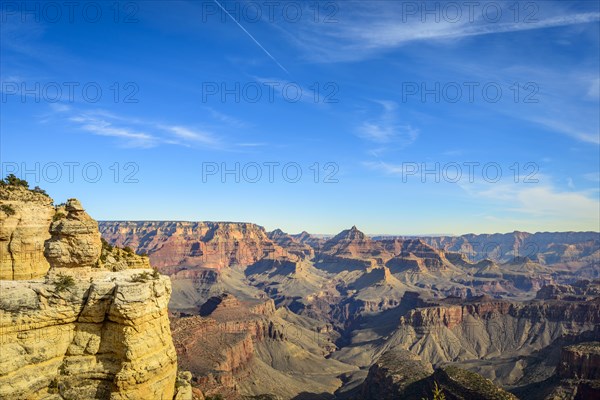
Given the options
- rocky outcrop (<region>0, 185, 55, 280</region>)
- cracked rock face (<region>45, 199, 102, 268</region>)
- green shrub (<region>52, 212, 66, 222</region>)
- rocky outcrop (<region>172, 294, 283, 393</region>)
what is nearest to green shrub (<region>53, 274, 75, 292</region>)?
cracked rock face (<region>45, 199, 102, 268</region>)

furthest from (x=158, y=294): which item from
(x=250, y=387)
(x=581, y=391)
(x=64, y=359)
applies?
(x=250, y=387)

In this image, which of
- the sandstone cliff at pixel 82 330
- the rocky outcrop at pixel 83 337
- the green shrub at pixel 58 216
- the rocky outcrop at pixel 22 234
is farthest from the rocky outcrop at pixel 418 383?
the rocky outcrop at pixel 22 234

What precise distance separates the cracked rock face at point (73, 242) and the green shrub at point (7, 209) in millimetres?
3083

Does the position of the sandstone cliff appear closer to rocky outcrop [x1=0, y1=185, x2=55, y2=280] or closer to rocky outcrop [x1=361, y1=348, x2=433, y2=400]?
rocky outcrop [x1=0, y1=185, x2=55, y2=280]

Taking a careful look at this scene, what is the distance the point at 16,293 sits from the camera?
2019 centimetres

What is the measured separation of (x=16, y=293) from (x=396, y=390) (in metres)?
78.9

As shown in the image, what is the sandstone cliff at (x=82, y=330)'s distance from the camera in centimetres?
1992

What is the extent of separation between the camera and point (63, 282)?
70.5ft

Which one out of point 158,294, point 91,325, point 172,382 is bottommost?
point 172,382

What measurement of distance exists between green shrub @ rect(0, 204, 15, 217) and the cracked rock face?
3.08 m

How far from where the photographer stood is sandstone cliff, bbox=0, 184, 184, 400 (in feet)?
65.4

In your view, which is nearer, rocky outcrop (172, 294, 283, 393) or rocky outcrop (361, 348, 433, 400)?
rocky outcrop (361, 348, 433, 400)

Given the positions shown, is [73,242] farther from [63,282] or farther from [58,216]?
[58,216]

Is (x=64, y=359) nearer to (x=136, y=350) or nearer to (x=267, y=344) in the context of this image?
(x=136, y=350)
